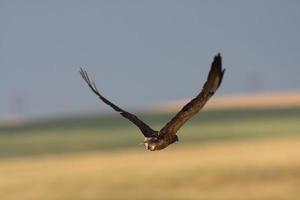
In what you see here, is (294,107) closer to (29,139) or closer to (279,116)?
(279,116)

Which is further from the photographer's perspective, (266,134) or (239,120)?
(239,120)

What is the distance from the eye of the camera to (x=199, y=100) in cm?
1306

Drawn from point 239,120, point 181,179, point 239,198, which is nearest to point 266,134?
point 239,120

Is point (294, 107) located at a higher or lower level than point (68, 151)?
higher

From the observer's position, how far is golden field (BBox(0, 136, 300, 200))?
9612 cm

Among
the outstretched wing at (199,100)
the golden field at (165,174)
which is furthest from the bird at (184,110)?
the golden field at (165,174)

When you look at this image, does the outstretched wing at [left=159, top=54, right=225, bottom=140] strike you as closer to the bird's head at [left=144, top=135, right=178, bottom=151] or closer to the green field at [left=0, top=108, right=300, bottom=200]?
the bird's head at [left=144, top=135, right=178, bottom=151]

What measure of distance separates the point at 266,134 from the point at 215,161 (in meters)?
41.8

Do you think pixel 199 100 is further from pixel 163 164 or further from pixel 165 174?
pixel 163 164

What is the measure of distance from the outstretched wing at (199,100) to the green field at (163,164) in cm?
7847

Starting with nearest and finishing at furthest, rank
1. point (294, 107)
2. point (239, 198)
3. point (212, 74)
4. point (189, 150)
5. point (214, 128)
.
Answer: point (212, 74), point (239, 198), point (189, 150), point (214, 128), point (294, 107)

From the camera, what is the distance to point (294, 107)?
635ft

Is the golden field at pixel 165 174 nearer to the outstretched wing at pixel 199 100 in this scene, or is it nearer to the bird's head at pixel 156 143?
the bird's head at pixel 156 143

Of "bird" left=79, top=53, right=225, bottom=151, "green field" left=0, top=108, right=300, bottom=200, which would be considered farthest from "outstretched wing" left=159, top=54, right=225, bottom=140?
"green field" left=0, top=108, right=300, bottom=200
